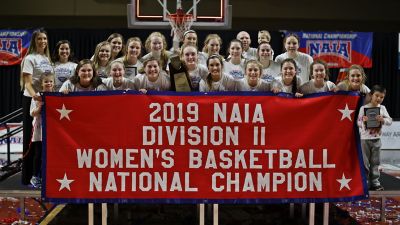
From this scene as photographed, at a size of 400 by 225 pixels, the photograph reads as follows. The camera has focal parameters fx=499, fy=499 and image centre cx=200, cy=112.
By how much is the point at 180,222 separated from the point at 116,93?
1.57 m

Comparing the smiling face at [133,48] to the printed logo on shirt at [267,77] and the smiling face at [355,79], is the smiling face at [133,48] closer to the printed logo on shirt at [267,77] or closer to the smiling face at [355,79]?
the printed logo on shirt at [267,77]

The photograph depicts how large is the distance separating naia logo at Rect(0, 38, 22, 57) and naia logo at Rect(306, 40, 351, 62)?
24.7 feet

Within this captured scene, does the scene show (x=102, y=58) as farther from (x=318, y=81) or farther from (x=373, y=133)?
(x=373, y=133)

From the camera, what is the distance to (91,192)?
441 cm

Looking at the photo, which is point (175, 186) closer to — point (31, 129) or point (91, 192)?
point (91, 192)

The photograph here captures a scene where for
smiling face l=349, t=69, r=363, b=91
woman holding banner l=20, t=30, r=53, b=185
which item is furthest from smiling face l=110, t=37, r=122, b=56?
smiling face l=349, t=69, r=363, b=91

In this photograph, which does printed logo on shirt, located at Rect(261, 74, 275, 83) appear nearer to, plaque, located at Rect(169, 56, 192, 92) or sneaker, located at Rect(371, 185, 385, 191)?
plaque, located at Rect(169, 56, 192, 92)

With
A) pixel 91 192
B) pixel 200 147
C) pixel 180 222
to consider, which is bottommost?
pixel 180 222

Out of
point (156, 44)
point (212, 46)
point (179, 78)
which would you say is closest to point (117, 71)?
point (179, 78)

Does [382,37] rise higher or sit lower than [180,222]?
higher

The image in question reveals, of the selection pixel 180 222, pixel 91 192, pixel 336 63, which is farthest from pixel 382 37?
pixel 91 192

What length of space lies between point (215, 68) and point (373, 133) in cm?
199

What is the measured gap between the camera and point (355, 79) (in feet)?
Answer: 16.3

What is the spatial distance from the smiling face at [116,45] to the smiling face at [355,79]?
2679 mm
